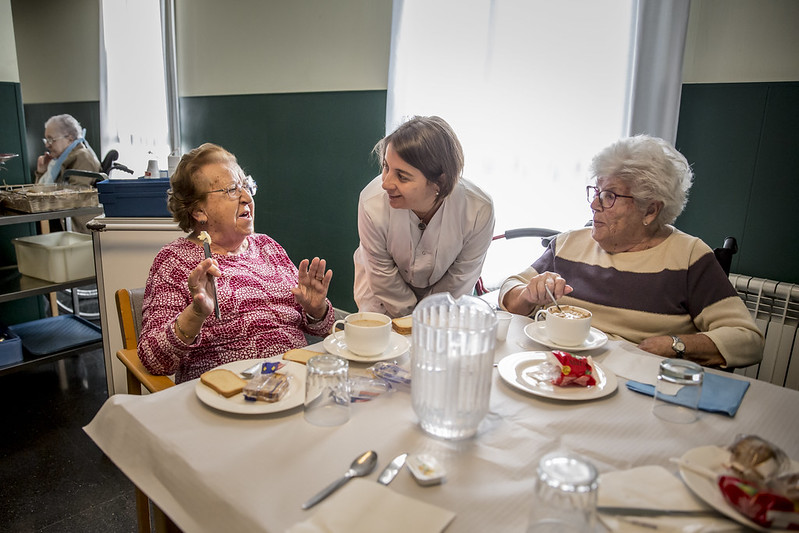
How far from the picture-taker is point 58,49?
634 cm

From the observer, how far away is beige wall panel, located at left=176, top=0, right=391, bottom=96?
3.45m

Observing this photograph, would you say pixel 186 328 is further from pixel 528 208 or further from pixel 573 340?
pixel 528 208

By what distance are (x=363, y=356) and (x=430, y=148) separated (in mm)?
908

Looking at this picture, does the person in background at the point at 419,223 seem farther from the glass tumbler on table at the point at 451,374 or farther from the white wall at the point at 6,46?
the white wall at the point at 6,46

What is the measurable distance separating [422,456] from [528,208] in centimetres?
224

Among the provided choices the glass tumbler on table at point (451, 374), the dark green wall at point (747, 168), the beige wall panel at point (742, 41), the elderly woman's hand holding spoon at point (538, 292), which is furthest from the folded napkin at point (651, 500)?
the beige wall panel at point (742, 41)

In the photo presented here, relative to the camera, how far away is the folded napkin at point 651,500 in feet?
2.35

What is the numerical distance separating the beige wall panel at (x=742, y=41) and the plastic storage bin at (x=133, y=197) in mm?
2445

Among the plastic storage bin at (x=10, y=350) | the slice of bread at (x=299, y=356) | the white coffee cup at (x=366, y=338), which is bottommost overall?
the plastic storage bin at (x=10, y=350)

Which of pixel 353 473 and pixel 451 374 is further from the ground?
pixel 451 374

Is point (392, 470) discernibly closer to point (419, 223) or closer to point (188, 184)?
point (188, 184)

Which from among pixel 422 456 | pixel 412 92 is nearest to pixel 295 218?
pixel 412 92

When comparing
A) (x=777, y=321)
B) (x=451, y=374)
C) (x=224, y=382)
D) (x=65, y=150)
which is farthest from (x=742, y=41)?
(x=65, y=150)

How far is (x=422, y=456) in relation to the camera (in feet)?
2.82
